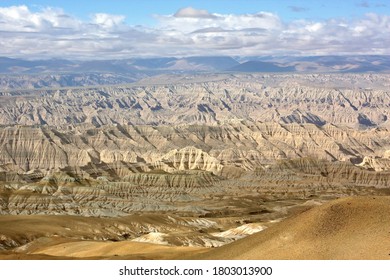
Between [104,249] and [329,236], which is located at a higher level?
[329,236]

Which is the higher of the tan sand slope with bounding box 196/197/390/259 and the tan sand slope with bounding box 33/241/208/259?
the tan sand slope with bounding box 196/197/390/259

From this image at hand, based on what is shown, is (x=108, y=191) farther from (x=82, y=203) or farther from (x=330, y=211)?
(x=330, y=211)

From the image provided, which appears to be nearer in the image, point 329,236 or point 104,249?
point 329,236

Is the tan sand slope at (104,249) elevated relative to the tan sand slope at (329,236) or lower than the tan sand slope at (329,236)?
lower

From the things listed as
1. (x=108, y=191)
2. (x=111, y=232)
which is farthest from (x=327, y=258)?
(x=108, y=191)

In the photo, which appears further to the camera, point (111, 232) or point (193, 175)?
point (193, 175)

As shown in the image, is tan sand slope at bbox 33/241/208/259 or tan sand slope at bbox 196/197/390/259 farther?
tan sand slope at bbox 33/241/208/259

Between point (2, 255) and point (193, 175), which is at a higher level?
point (2, 255)

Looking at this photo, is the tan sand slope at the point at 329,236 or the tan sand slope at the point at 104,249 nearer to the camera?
the tan sand slope at the point at 329,236
